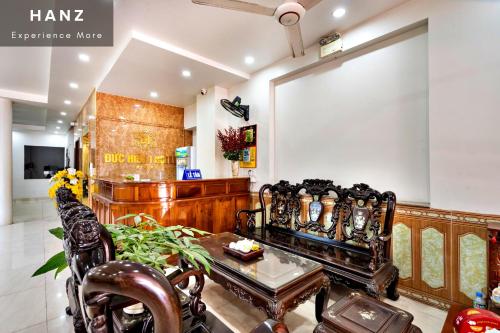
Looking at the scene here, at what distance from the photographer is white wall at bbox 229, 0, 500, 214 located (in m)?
2.04

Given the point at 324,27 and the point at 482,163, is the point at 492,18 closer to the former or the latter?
the point at 482,163

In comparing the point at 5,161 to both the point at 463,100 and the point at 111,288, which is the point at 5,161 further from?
the point at 463,100

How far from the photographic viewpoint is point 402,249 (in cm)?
253

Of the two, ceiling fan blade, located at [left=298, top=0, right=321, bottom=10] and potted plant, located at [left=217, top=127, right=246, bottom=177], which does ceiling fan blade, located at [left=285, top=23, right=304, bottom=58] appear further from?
potted plant, located at [left=217, top=127, right=246, bottom=177]

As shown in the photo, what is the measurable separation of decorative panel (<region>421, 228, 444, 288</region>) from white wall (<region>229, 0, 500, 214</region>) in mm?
313

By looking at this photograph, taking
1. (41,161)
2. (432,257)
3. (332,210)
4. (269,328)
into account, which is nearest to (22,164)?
(41,161)

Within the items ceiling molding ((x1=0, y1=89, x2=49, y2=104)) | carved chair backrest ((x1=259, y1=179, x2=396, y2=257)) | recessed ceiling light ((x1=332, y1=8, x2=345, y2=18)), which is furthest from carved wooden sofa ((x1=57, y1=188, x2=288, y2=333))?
ceiling molding ((x1=0, y1=89, x2=49, y2=104))

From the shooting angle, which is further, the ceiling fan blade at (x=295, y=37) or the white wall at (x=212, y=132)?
the white wall at (x=212, y=132)

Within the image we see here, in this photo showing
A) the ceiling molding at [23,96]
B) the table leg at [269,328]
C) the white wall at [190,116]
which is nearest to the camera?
the table leg at [269,328]

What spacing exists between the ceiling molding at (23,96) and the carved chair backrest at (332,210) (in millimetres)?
6625

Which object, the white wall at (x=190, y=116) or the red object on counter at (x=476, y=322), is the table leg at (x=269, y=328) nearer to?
the red object on counter at (x=476, y=322)

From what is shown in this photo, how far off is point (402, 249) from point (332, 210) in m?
0.84

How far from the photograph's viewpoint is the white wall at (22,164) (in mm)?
10008

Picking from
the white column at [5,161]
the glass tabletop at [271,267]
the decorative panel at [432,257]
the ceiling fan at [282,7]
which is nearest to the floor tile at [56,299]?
the glass tabletop at [271,267]
